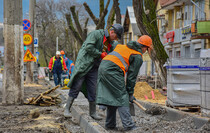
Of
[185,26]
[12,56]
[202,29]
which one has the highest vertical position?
[185,26]

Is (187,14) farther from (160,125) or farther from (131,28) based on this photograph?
(160,125)

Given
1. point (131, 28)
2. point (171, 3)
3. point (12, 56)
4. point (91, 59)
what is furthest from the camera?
point (131, 28)

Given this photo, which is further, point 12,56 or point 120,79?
point 12,56

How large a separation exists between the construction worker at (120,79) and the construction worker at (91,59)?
0.98m

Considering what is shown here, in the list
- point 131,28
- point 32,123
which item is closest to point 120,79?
point 32,123

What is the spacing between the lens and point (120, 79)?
232 inches

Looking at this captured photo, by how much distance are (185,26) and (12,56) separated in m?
22.1

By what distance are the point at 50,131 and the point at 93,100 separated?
1.92 metres

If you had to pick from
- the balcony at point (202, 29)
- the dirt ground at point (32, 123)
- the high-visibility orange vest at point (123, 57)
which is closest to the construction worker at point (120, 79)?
the high-visibility orange vest at point (123, 57)

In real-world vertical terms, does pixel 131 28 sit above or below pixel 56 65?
above

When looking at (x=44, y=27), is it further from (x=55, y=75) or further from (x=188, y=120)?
(x=188, y=120)

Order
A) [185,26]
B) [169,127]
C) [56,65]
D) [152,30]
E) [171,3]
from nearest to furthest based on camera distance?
[169,127] → [152,30] → [56,65] → [185,26] → [171,3]

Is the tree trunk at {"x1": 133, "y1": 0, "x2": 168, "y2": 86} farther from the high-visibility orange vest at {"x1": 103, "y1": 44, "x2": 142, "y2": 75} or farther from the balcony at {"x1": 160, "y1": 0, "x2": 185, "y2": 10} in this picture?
the balcony at {"x1": 160, "y1": 0, "x2": 185, "y2": 10}

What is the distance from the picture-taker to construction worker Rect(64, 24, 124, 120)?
280 inches
